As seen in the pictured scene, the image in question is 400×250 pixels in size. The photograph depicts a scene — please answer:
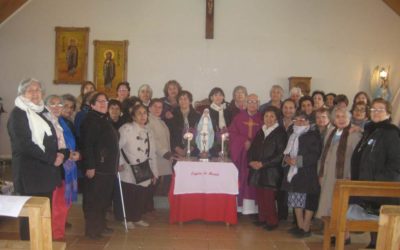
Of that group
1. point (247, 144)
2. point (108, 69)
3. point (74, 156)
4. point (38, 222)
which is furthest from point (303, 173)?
point (108, 69)

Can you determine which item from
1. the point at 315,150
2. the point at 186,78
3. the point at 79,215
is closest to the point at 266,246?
the point at 315,150

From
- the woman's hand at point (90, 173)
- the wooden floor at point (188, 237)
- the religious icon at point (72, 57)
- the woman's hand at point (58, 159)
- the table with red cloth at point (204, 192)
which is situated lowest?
the wooden floor at point (188, 237)

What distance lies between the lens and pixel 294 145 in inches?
181

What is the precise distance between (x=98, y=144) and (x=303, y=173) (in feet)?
7.06

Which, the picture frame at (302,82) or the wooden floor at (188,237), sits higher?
the picture frame at (302,82)

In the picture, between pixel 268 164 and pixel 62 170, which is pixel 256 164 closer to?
pixel 268 164

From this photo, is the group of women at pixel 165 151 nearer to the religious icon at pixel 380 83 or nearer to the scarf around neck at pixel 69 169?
the scarf around neck at pixel 69 169

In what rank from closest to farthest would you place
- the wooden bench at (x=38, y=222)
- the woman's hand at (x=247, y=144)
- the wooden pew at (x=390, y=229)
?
the wooden bench at (x=38, y=222)
the wooden pew at (x=390, y=229)
the woman's hand at (x=247, y=144)

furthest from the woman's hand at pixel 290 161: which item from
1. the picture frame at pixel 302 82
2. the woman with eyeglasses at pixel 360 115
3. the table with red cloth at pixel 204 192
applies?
the picture frame at pixel 302 82

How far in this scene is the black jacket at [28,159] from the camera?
322cm

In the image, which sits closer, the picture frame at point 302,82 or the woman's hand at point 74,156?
the woman's hand at point 74,156

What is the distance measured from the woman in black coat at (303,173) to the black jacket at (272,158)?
0.16 m

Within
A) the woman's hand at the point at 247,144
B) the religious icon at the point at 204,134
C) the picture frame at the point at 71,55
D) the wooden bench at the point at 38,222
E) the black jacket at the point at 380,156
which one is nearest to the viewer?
the wooden bench at the point at 38,222

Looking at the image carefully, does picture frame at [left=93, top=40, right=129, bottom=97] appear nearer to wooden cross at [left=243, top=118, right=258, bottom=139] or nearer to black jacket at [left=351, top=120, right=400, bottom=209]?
wooden cross at [left=243, top=118, right=258, bottom=139]
